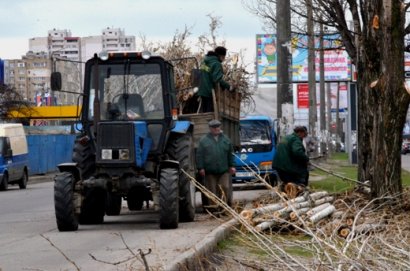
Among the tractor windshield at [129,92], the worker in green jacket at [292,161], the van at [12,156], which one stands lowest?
the van at [12,156]

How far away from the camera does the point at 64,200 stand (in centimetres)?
1443

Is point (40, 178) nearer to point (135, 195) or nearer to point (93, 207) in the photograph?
point (93, 207)

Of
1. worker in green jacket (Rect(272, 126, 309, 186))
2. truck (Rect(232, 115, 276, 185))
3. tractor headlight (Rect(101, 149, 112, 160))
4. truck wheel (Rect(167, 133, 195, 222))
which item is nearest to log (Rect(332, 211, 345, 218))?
truck wheel (Rect(167, 133, 195, 222))

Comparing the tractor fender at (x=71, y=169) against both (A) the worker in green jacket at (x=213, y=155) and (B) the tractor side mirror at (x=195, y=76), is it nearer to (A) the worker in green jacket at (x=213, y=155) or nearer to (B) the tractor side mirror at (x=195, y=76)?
(B) the tractor side mirror at (x=195, y=76)

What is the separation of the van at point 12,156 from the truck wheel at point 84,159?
18941 mm

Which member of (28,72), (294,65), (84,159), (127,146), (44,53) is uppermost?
(44,53)

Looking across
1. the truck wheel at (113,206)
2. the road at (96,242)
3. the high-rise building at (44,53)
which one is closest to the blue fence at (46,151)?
the road at (96,242)

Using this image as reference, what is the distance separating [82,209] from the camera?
15.7 meters

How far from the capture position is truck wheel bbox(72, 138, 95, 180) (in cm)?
1506

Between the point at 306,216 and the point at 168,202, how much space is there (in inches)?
96.3

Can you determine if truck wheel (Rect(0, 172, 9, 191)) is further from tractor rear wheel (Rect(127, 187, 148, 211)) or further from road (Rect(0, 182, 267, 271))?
tractor rear wheel (Rect(127, 187, 148, 211))

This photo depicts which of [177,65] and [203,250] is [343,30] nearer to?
[177,65]

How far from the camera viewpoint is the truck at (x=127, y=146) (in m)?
14.5

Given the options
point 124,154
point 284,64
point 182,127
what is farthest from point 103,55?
point 284,64
